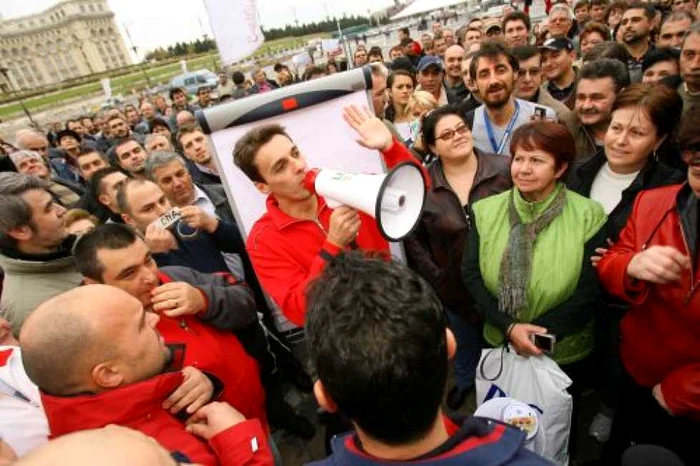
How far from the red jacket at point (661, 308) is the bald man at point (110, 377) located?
1733 mm

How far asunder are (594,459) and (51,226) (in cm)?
362

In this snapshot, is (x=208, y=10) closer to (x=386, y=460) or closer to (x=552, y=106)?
(x=552, y=106)

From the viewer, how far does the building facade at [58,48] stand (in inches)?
3565

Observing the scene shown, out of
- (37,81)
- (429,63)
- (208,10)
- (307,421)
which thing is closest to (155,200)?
(307,421)

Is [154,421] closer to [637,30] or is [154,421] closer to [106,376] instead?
[106,376]

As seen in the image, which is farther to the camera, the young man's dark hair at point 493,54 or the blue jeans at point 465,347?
the young man's dark hair at point 493,54

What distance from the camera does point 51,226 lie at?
2.63 m

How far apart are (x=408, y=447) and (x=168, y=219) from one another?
2.26 m

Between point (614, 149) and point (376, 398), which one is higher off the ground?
point (376, 398)

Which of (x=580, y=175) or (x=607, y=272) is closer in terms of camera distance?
(x=607, y=272)

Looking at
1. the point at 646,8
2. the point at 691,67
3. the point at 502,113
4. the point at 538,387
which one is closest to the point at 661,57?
the point at 691,67

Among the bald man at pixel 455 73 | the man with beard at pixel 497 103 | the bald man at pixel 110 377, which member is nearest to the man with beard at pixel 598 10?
the bald man at pixel 455 73

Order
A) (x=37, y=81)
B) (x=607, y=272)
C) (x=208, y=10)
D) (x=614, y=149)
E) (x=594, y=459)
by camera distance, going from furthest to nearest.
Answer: (x=37, y=81) → (x=208, y=10) → (x=594, y=459) → (x=614, y=149) → (x=607, y=272)

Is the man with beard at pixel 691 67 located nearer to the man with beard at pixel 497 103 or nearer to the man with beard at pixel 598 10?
the man with beard at pixel 497 103
